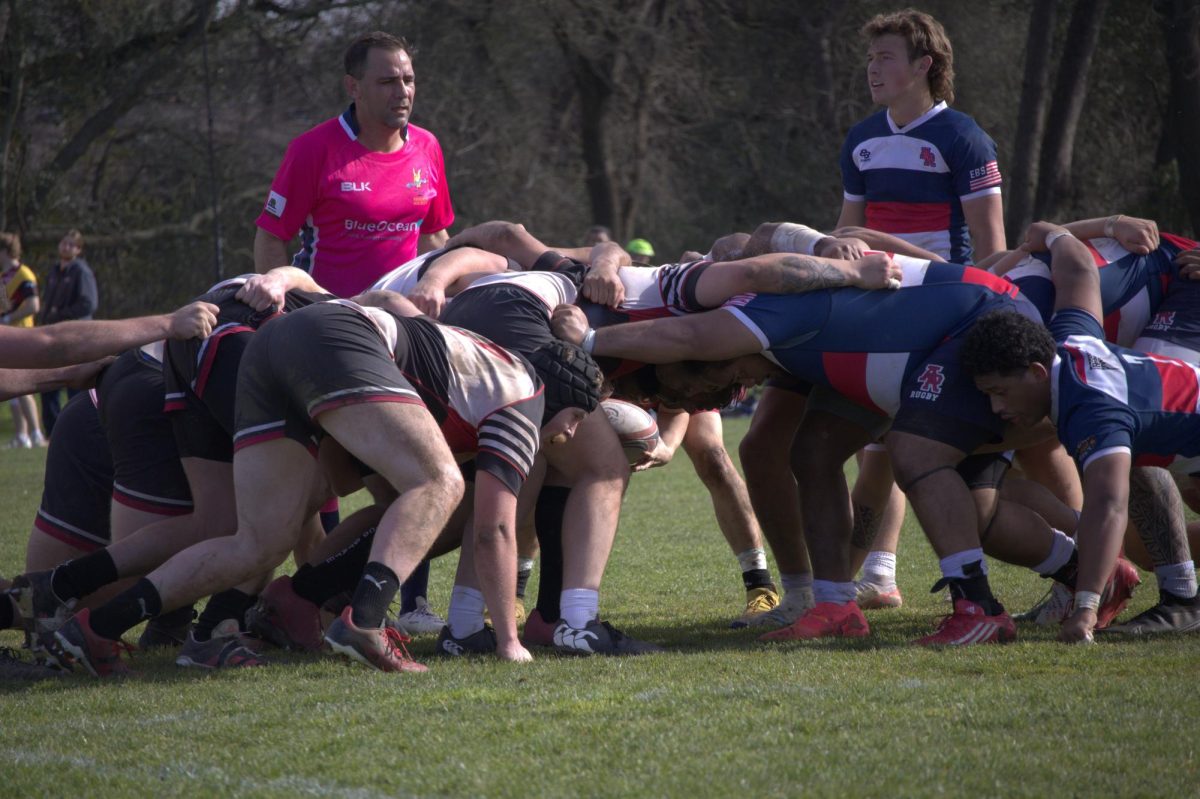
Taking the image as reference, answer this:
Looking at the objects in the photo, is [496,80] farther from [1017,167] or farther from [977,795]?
[977,795]

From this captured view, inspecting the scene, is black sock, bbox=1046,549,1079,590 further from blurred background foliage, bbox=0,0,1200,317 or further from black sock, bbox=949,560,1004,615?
blurred background foliage, bbox=0,0,1200,317

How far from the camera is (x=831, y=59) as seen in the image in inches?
920

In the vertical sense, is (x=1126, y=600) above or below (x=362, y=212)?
below

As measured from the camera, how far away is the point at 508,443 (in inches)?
183

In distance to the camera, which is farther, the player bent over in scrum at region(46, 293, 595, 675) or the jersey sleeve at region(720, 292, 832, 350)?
the jersey sleeve at region(720, 292, 832, 350)

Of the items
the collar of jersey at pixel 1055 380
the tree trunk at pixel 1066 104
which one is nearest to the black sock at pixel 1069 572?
the collar of jersey at pixel 1055 380

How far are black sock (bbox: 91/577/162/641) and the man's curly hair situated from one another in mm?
2906

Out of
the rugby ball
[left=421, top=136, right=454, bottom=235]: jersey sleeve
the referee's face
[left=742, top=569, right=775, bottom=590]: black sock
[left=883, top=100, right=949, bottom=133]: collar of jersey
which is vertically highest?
the referee's face

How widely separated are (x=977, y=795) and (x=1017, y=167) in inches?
539

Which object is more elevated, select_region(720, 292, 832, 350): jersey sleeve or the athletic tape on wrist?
select_region(720, 292, 832, 350): jersey sleeve

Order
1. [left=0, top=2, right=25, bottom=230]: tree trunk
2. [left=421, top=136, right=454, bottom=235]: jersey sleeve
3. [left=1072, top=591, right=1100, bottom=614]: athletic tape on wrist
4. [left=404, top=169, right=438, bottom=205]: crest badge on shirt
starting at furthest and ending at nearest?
1. [left=0, top=2, right=25, bottom=230]: tree trunk
2. [left=421, top=136, right=454, bottom=235]: jersey sleeve
3. [left=404, top=169, right=438, bottom=205]: crest badge on shirt
4. [left=1072, top=591, right=1100, bottom=614]: athletic tape on wrist

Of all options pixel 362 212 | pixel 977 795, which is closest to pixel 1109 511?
pixel 977 795

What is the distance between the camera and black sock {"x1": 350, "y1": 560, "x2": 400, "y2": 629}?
4.32 metres

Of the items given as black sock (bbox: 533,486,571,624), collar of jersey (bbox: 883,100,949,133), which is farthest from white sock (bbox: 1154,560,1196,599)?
collar of jersey (bbox: 883,100,949,133)
